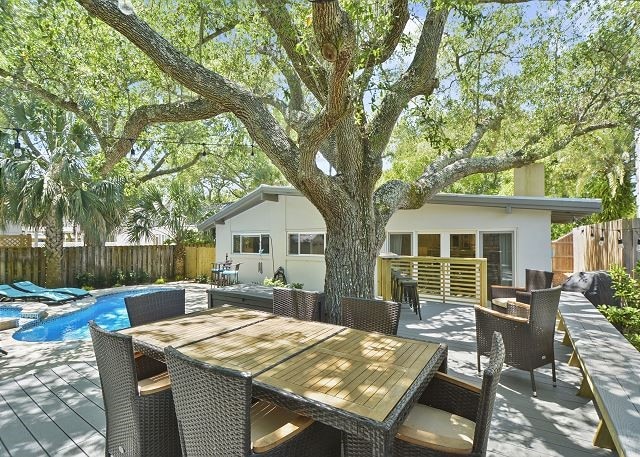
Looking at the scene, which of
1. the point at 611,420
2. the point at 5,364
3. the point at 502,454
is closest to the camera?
the point at 611,420

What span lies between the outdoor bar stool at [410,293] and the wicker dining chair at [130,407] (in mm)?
5449

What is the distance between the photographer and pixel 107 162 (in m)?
5.51

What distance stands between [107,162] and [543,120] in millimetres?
8477

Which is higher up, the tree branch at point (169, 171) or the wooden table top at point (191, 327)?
the tree branch at point (169, 171)

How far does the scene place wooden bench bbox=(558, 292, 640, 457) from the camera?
1823 mm

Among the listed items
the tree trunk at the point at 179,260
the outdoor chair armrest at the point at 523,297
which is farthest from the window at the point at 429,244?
the tree trunk at the point at 179,260

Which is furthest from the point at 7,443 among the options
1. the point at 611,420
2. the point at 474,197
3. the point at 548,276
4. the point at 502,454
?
the point at 474,197

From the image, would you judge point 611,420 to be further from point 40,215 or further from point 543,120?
point 40,215

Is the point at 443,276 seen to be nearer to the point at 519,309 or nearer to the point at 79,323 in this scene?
the point at 519,309

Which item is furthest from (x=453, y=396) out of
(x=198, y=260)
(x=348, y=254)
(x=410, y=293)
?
(x=198, y=260)

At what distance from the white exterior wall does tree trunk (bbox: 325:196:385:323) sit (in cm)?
445

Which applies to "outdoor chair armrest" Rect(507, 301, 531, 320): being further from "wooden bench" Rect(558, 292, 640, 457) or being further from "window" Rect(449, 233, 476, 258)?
"window" Rect(449, 233, 476, 258)

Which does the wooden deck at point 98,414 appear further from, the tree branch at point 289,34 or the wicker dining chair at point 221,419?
the tree branch at point 289,34

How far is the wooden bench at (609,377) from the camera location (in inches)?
71.8
